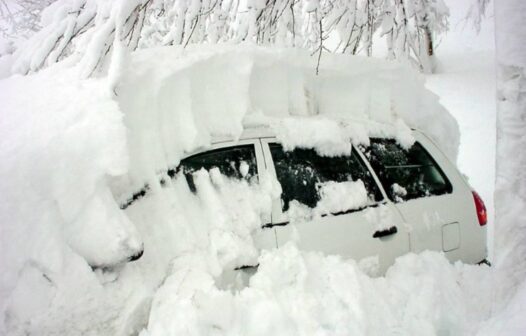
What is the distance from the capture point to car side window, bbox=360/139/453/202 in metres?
2.93

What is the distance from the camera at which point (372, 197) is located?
280cm

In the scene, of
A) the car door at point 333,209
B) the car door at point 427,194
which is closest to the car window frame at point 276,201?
the car door at point 333,209

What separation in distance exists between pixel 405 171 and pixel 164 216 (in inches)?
76.0

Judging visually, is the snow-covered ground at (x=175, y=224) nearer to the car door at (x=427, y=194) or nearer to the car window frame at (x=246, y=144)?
the car window frame at (x=246, y=144)

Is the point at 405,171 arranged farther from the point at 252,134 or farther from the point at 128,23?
the point at 128,23

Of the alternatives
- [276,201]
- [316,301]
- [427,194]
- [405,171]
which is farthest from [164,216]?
[427,194]

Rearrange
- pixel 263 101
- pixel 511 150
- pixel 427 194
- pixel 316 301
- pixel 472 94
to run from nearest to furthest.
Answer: pixel 511 150, pixel 316 301, pixel 263 101, pixel 427 194, pixel 472 94

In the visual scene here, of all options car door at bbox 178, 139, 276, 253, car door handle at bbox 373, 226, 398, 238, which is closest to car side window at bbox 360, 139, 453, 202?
car door handle at bbox 373, 226, 398, 238

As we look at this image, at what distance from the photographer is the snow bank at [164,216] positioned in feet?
5.65

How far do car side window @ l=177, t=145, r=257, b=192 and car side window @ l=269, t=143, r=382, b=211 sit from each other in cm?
18

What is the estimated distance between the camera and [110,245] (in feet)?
5.90

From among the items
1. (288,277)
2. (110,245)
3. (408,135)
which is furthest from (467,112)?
(110,245)

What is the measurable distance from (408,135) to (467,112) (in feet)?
31.4

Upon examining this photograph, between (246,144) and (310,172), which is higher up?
(246,144)
